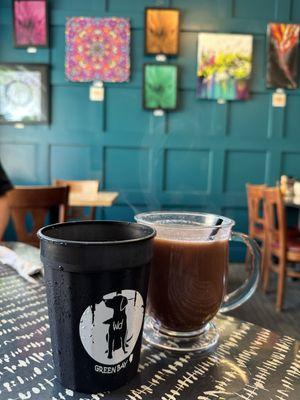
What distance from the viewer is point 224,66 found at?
12.8ft

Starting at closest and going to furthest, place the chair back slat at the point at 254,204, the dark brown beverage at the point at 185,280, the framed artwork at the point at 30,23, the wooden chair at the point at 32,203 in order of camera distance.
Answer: the dark brown beverage at the point at 185,280 < the wooden chair at the point at 32,203 < the chair back slat at the point at 254,204 < the framed artwork at the point at 30,23

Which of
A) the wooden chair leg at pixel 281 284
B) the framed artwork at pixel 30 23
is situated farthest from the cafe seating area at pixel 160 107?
the wooden chair leg at pixel 281 284

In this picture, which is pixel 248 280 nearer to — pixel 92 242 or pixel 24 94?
pixel 92 242

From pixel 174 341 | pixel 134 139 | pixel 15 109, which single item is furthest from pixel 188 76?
pixel 174 341

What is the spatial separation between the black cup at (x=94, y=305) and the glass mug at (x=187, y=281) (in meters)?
0.08

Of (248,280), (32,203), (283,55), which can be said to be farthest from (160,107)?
(248,280)

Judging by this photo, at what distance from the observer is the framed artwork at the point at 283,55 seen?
389 cm

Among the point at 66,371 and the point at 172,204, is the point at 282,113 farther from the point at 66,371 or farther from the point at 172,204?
A: the point at 66,371

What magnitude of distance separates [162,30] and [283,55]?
3.79ft

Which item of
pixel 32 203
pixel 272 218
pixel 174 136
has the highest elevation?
pixel 174 136

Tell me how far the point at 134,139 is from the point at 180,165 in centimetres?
50

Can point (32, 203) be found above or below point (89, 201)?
above

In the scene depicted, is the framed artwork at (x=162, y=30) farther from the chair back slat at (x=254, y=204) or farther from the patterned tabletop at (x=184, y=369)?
the patterned tabletop at (x=184, y=369)

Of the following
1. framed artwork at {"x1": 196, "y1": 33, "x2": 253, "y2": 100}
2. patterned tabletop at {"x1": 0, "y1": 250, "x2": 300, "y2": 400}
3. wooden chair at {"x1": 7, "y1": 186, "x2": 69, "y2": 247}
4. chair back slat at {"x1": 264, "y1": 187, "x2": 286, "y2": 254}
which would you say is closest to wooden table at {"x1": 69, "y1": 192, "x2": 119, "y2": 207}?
wooden chair at {"x1": 7, "y1": 186, "x2": 69, "y2": 247}
